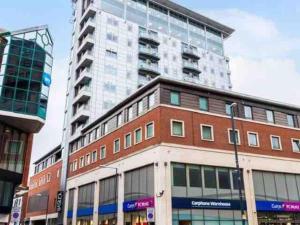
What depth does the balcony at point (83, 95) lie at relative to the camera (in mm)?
54181

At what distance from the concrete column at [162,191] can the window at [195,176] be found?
249 cm

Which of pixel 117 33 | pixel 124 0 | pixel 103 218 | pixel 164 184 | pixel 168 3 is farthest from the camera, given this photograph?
pixel 168 3

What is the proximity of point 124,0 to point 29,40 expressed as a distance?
36.8 meters

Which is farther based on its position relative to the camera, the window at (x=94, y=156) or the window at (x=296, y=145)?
the window at (x=94, y=156)

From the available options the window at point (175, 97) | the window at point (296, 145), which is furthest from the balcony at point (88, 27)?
the window at point (296, 145)

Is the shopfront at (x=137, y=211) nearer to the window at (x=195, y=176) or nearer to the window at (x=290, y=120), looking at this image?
the window at (x=195, y=176)

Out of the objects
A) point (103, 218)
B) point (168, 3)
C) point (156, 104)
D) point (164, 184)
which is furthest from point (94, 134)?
point (168, 3)

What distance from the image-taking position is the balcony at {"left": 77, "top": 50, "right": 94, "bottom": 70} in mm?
57125

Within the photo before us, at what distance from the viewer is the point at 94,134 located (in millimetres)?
48281

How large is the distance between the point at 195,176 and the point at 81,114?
2609 centimetres

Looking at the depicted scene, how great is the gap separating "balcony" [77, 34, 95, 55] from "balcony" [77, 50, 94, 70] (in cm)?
109

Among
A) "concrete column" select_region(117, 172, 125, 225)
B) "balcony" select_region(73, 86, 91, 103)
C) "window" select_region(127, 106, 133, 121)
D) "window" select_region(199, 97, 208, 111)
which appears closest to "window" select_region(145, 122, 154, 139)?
"window" select_region(127, 106, 133, 121)

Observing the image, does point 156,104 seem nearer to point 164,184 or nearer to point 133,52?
point 164,184

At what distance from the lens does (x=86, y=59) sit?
5700cm
